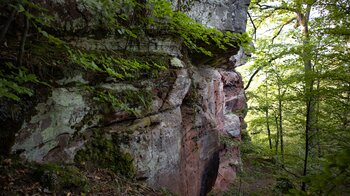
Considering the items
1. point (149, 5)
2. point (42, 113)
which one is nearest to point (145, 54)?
point (149, 5)

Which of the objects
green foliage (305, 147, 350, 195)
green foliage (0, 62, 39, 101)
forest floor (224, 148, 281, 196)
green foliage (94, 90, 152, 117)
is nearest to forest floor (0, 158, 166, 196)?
green foliage (0, 62, 39, 101)

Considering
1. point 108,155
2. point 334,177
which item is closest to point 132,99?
point 108,155

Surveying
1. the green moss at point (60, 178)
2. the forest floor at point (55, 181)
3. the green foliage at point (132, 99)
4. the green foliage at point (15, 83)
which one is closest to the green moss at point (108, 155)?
the forest floor at point (55, 181)

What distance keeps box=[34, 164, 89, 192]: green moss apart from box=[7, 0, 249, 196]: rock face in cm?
28

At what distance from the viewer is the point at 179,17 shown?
16.6 ft

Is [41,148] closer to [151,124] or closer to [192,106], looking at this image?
[151,124]

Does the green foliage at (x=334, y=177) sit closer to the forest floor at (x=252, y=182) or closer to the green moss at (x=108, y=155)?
the green moss at (x=108, y=155)

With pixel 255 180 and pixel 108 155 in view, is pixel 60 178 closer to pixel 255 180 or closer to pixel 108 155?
pixel 108 155

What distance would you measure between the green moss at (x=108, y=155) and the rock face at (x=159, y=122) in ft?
0.19

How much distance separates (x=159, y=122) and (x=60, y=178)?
7.55 ft

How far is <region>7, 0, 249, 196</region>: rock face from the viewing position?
11.5ft

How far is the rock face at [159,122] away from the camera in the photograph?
11.5ft

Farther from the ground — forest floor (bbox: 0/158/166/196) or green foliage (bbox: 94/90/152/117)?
green foliage (bbox: 94/90/152/117)

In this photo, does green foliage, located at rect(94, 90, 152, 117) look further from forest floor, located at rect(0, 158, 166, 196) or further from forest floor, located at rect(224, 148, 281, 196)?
forest floor, located at rect(224, 148, 281, 196)
